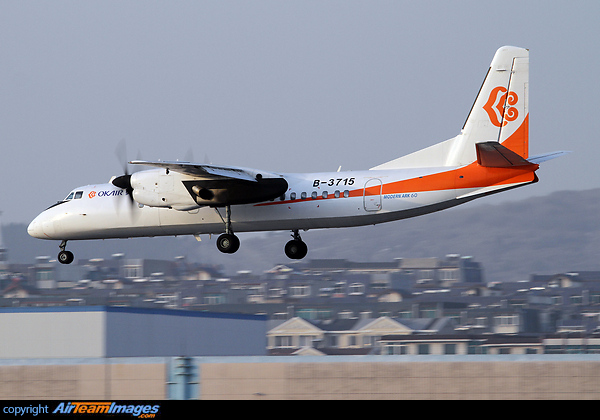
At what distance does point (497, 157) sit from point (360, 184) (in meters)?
4.28

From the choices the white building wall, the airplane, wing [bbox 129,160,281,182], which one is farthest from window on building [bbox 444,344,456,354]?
wing [bbox 129,160,281,182]

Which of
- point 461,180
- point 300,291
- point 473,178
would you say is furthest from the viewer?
point 300,291

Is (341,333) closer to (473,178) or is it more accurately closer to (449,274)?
(473,178)

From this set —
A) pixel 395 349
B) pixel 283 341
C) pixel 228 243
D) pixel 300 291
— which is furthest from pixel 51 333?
pixel 300 291

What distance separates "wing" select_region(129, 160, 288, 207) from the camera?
2706 cm

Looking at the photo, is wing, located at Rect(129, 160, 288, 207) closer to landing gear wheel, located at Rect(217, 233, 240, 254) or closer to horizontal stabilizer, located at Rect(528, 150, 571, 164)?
landing gear wheel, located at Rect(217, 233, 240, 254)

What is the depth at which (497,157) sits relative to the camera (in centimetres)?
2448

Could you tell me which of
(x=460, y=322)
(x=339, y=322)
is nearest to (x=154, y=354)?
(x=339, y=322)

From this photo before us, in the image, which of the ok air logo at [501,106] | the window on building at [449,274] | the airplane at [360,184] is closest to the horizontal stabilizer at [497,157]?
the airplane at [360,184]

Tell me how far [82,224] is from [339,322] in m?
44.7

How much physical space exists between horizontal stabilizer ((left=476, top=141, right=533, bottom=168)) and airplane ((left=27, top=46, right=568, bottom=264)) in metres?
0.03

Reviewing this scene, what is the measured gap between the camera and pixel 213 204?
1081 inches

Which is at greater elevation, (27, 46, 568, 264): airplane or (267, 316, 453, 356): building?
(27, 46, 568, 264): airplane
